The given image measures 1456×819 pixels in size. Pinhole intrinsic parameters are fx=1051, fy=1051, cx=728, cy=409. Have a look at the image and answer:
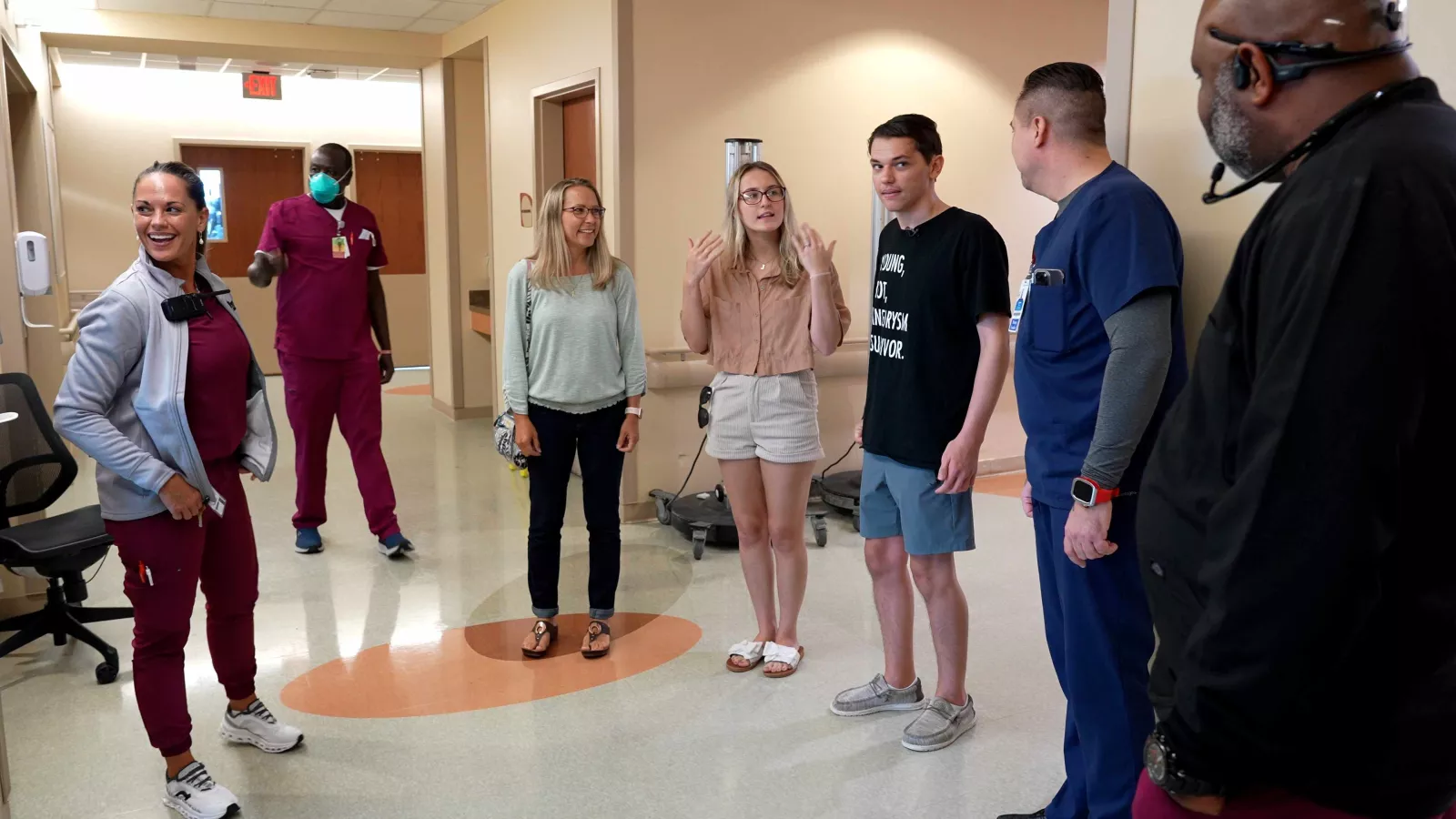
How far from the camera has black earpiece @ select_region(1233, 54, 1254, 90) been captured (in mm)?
1117

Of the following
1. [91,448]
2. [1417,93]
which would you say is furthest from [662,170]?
[1417,93]

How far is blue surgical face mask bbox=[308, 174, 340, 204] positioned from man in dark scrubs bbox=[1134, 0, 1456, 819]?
4091 millimetres

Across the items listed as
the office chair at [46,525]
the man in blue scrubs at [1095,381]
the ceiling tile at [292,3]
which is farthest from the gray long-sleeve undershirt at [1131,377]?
the ceiling tile at [292,3]

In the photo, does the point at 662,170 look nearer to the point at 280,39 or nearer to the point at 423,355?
the point at 280,39

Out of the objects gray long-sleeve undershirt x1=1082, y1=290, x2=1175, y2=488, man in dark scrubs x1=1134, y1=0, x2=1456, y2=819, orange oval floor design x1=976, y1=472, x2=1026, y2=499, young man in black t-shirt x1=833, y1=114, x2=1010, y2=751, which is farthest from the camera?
orange oval floor design x1=976, y1=472, x2=1026, y2=499

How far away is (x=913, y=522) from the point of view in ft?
9.16

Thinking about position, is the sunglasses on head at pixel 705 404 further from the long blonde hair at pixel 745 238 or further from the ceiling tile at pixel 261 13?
the ceiling tile at pixel 261 13

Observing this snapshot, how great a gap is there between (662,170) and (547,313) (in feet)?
6.63

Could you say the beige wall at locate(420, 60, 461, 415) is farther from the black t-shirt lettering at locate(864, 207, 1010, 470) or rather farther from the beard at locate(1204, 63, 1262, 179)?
the beard at locate(1204, 63, 1262, 179)

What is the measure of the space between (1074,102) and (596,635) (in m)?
2.35

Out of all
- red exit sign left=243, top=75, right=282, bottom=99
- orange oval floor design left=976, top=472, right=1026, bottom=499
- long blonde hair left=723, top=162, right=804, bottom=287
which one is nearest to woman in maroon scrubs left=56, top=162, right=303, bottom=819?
long blonde hair left=723, top=162, right=804, bottom=287

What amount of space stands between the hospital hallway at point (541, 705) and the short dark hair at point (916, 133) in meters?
1.62

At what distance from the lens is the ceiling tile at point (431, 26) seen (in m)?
7.22

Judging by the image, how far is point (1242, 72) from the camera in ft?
3.67
